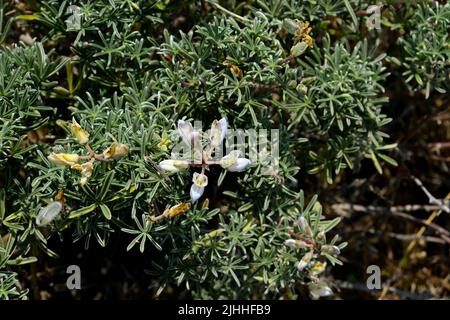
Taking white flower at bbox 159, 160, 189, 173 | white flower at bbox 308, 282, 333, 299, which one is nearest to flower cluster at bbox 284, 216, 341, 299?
white flower at bbox 308, 282, 333, 299

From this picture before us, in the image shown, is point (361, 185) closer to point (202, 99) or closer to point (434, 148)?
point (434, 148)

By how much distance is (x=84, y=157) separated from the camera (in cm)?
183

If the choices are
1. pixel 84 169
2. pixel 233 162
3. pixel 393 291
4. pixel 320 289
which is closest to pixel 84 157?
pixel 84 169

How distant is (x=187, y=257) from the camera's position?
208cm

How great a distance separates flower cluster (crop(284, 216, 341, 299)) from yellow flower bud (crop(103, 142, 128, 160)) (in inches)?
23.5

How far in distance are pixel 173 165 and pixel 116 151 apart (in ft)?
0.54

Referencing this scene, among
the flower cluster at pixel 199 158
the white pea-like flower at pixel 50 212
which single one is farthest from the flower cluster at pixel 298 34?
the white pea-like flower at pixel 50 212

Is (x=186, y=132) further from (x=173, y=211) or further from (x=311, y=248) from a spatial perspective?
(x=311, y=248)

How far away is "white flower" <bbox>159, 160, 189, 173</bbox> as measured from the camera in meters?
1.82

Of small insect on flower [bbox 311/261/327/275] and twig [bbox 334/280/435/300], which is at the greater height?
small insect on flower [bbox 311/261/327/275]

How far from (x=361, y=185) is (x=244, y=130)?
94 cm

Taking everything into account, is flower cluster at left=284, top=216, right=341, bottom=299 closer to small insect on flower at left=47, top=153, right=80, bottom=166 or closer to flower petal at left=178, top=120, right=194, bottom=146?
flower petal at left=178, top=120, right=194, bottom=146

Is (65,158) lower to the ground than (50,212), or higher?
higher
